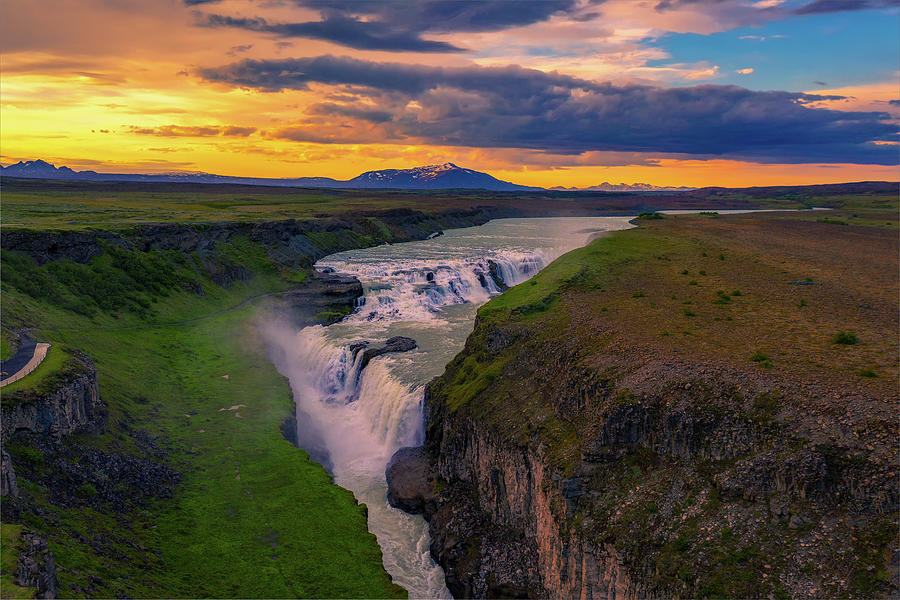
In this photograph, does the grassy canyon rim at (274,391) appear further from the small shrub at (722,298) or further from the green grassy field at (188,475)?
the small shrub at (722,298)

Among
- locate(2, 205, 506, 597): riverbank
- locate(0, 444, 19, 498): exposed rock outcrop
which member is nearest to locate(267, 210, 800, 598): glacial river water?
locate(2, 205, 506, 597): riverbank

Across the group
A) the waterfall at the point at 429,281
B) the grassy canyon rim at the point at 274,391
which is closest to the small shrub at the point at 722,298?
the grassy canyon rim at the point at 274,391

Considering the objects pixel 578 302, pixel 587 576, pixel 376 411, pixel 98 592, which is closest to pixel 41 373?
pixel 98 592

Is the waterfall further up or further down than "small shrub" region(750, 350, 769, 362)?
further down

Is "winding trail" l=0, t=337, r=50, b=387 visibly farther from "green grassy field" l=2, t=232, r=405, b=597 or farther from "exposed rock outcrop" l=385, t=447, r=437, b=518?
"exposed rock outcrop" l=385, t=447, r=437, b=518

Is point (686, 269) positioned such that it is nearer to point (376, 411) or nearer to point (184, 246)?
point (376, 411)
